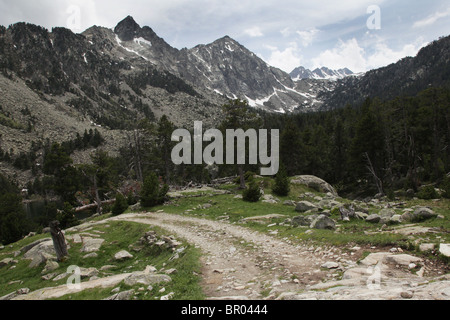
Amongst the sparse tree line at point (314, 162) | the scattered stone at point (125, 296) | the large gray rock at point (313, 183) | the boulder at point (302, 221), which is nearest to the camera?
the scattered stone at point (125, 296)

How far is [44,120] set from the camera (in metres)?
159

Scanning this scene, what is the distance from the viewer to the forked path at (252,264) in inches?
288

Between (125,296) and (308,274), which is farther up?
(308,274)

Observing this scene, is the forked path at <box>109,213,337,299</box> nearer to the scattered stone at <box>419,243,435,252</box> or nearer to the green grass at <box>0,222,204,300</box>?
the green grass at <box>0,222,204,300</box>

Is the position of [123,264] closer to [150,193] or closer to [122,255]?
[122,255]

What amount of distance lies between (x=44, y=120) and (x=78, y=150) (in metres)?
41.6

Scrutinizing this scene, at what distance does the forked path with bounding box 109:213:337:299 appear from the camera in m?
7.31

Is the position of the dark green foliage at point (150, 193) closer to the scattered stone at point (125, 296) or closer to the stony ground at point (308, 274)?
the stony ground at point (308, 274)

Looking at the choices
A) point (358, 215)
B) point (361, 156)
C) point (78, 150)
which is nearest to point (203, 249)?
point (358, 215)

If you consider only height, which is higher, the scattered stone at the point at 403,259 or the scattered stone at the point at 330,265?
the scattered stone at the point at 403,259

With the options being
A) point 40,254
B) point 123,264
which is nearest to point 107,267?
point 123,264

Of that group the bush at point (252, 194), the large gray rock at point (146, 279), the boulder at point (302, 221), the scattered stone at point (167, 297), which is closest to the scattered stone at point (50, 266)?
the large gray rock at point (146, 279)

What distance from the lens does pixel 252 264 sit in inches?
387
